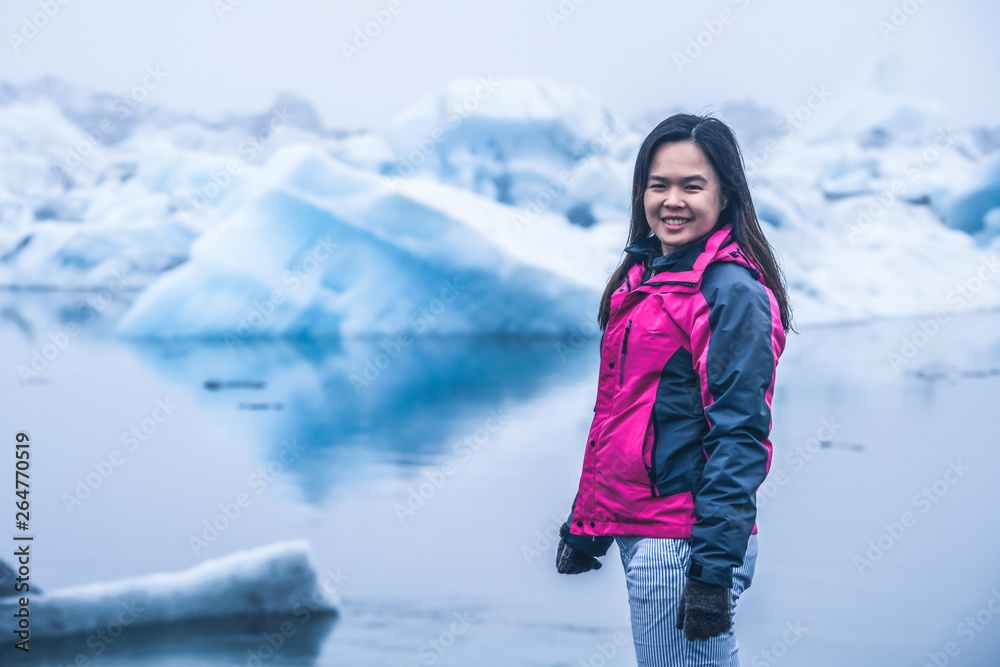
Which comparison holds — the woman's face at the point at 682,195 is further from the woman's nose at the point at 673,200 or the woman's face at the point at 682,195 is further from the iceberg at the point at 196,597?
the iceberg at the point at 196,597

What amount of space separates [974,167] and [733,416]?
14.2ft

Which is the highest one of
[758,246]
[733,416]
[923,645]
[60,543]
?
→ [758,246]

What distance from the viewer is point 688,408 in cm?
78

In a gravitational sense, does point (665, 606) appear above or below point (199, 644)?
above

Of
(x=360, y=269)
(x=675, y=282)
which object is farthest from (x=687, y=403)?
(x=360, y=269)

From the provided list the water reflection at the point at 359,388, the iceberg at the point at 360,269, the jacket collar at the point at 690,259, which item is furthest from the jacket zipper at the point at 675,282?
the iceberg at the point at 360,269

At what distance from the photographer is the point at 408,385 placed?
395 cm

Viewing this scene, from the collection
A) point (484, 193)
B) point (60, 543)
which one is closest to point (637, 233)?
point (60, 543)

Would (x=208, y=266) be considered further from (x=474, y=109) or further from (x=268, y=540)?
(x=268, y=540)

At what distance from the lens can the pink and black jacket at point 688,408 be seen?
0.73 meters

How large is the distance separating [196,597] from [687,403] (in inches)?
54.3

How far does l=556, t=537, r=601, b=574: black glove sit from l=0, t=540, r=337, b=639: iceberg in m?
1.05

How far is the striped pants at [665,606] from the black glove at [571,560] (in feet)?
0.34

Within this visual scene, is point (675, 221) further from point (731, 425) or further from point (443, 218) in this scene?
point (443, 218)
